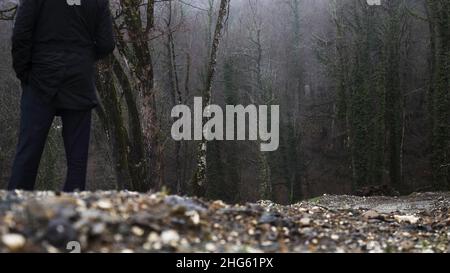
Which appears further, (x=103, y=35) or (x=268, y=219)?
(x=103, y=35)

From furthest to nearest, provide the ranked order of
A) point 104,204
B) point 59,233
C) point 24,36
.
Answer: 1. point 24,36
2. point 104,204
3. point 59,233

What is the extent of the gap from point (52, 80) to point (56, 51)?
0.97ft

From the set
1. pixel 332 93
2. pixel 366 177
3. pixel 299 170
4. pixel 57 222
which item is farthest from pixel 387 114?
pixel 57 222

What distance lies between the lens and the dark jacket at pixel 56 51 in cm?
493

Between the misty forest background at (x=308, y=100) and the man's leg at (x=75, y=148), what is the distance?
407 centimetres

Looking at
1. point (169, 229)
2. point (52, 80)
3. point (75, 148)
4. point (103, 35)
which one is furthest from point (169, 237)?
point (103, 35)

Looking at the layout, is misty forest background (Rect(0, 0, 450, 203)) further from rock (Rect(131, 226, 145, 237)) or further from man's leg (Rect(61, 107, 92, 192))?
rock (Rect(131, 226, 145, 237))

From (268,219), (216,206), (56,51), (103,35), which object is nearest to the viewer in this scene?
(268,219)

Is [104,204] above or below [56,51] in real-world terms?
below

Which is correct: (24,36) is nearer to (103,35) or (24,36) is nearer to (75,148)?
(103,35)

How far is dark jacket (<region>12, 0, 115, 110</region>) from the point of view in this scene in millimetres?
4934

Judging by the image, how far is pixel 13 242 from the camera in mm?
2502

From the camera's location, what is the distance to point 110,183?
3170 centimetres
